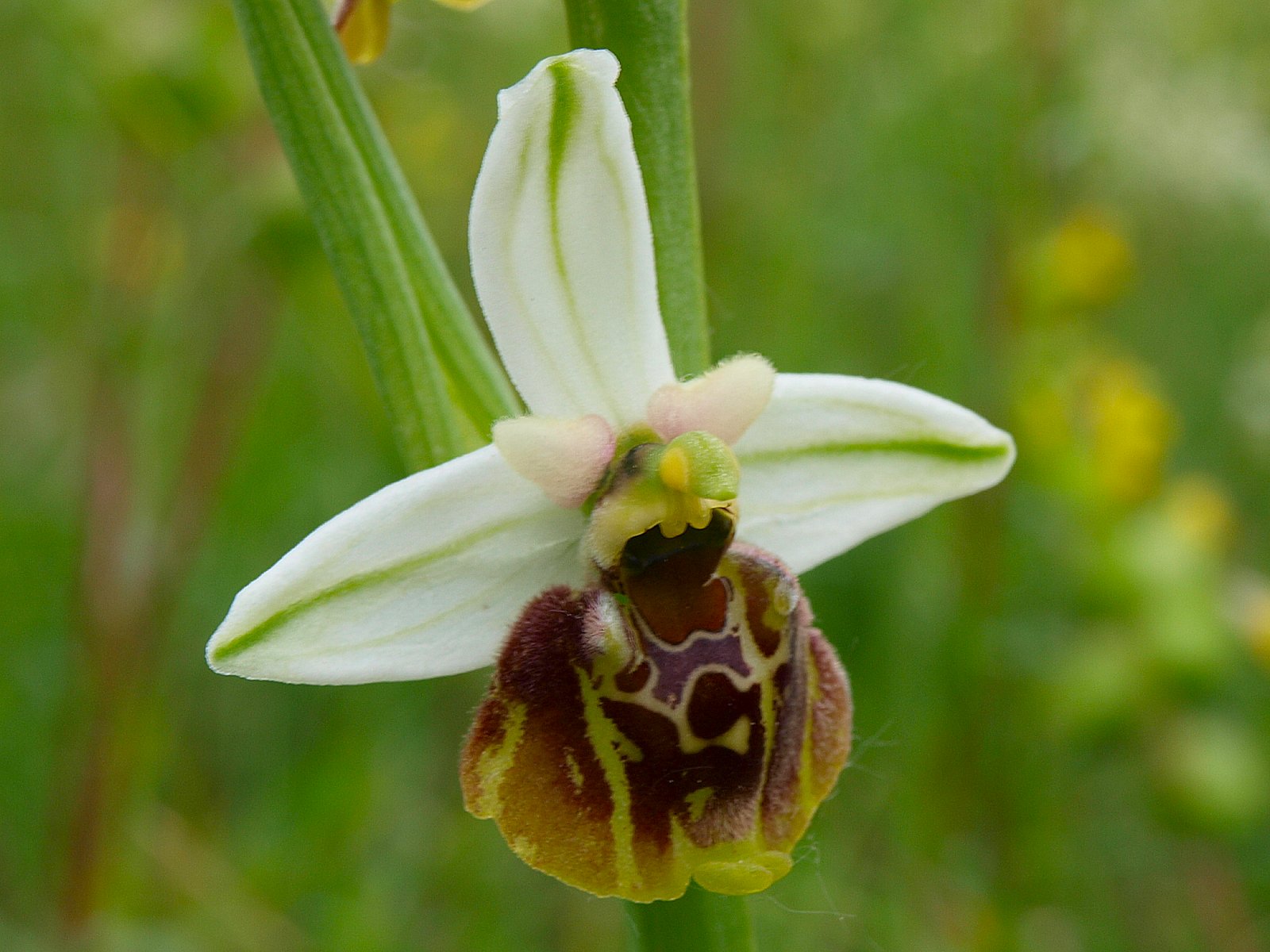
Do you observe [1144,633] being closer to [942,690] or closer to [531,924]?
[942,690]

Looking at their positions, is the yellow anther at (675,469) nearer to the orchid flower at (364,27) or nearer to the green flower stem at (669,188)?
the green flower stem at (669,188)

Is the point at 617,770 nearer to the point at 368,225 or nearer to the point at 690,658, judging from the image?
the point at 690,658

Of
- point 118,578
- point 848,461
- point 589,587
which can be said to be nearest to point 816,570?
point 118,578

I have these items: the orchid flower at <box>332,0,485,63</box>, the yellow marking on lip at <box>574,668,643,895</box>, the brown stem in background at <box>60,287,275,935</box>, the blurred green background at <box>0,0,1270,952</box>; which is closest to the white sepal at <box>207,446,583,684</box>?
the yellow marking on lip at <box>574,668,643,895</box>

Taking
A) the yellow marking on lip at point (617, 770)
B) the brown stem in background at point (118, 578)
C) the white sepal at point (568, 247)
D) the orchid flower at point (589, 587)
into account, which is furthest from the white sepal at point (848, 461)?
the brown stem in background at point (118, 578)

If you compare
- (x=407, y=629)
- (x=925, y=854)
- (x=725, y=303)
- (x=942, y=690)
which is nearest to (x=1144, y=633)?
(x=942, y=690)

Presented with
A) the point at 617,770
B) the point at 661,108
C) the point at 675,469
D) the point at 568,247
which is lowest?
the point at 617,770
